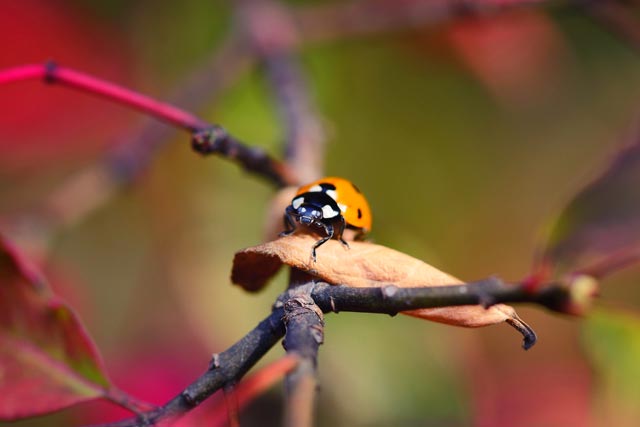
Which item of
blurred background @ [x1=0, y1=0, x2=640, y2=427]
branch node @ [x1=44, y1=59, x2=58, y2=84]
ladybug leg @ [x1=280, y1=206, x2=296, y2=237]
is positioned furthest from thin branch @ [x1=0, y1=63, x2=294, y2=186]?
blurred background @ [x1=0, y1=0, x2=640, y2=427]

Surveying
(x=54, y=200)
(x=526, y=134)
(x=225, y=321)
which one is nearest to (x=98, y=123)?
(x=54, y=200)

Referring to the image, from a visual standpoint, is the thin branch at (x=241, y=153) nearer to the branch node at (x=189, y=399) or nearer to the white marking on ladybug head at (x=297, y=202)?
the white marking on ladybug head at (x=297, y=202)

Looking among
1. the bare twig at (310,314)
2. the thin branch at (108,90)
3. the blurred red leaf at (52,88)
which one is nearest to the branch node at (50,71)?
the thin branch at (108,90)

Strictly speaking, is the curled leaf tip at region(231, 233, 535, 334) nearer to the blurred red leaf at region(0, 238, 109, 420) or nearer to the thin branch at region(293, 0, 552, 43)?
the blurred red leaf at region(0, 238, 109, 420)

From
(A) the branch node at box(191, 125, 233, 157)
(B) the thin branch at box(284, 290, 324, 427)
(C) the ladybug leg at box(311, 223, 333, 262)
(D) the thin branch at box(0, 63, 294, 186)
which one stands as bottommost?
(B) the thin branch at box(284, 290, 324, 427)

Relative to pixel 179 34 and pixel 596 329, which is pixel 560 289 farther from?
pixel 179 34

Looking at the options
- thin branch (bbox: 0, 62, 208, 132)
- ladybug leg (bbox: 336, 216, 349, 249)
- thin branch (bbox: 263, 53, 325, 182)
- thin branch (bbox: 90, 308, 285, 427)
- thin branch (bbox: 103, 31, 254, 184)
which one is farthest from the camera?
thin branch (bbox: 103, 31, 254, 184)
